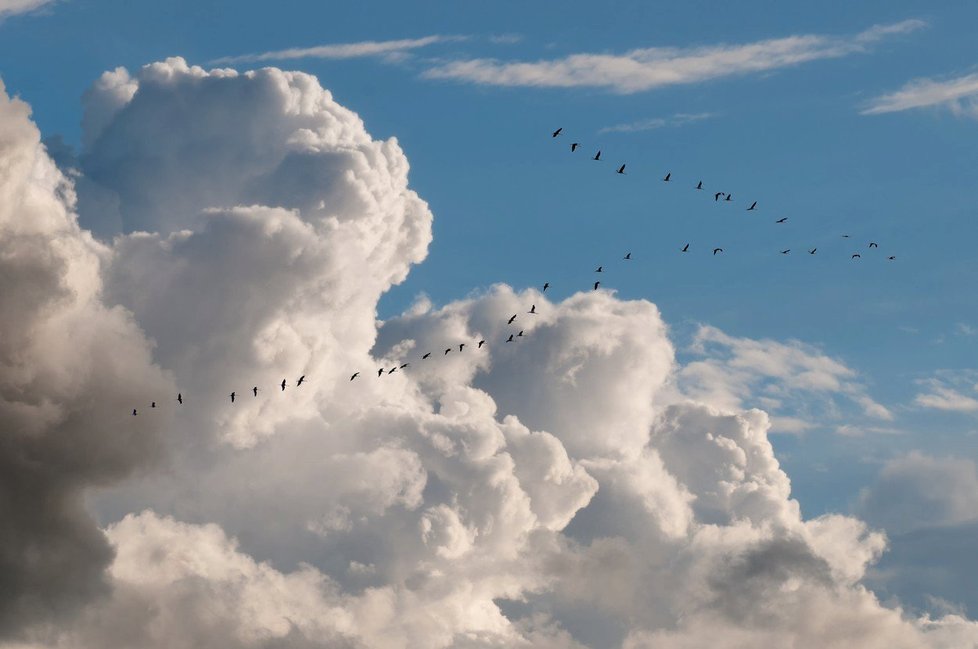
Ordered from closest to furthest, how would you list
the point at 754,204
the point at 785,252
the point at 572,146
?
the point at 572,146
the point at 754,204
the point at 785,252

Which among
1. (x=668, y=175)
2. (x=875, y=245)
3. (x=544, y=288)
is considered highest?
(x=875, y=245)

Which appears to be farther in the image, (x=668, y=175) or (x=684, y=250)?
(x=684, y=250)

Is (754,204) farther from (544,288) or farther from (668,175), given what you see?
(544,288)

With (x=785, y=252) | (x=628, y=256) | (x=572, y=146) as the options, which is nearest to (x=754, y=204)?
(x=785, y=252)

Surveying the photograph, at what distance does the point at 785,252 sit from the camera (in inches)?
6147

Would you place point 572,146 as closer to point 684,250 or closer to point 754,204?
point 684,250

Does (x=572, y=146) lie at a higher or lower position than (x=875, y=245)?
lower

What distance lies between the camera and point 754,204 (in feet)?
479

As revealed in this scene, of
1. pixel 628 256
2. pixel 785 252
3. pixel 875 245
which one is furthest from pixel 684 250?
pixel 875 245

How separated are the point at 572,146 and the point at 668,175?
22.7 m

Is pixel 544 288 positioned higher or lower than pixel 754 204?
lower

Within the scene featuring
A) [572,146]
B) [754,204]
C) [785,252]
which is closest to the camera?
[572,146]

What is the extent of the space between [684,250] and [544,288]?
3660cm

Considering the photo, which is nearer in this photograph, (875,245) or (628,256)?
(628,256)
